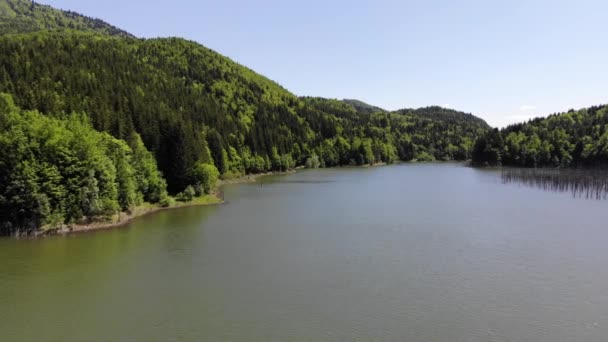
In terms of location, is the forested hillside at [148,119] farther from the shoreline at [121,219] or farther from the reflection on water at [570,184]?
the reflection on water at [570,184]

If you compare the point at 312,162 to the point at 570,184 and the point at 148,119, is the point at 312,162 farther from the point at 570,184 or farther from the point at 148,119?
the point at 148,119

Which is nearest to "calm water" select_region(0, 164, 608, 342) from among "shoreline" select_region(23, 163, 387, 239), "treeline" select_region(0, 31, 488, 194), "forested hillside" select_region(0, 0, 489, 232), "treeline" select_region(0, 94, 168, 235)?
"shoreline" select_region(23, 163, 387, 239)

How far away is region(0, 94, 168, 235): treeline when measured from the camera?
4750 centimetres

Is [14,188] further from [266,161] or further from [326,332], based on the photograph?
[266,161]

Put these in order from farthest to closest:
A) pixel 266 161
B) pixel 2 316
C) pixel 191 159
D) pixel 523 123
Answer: pixel 523 123 → pixel 266 161 → pixel 191 159 → pixel 2 316

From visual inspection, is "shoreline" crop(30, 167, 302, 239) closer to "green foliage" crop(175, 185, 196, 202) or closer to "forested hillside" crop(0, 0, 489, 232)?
"green foliage" crop(175, 185, 196, 202)

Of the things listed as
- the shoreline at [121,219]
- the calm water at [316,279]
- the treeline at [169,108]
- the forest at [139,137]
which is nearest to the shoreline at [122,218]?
the shoreline at [121,219]

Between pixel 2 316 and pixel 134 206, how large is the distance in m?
33.3

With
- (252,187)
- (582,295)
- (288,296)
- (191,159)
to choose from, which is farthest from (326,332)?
(252,187)

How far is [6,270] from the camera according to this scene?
120 ft

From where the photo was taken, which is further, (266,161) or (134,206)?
(266,161)

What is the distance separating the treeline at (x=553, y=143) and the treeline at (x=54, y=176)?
140721 millimetres

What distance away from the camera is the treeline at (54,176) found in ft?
156

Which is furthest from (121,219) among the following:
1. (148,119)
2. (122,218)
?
(148,119)
